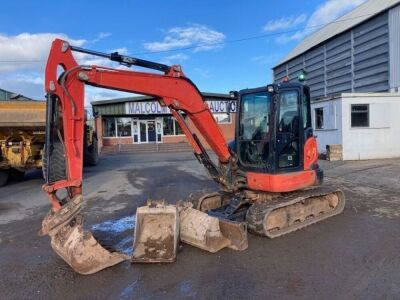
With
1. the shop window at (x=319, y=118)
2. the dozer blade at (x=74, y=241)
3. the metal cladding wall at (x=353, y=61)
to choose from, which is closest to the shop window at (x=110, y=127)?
the metal cladding wall at (x=353, y=61)

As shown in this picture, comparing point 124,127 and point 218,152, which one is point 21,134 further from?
point 124,127

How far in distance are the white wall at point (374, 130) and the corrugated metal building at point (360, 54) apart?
2065 millimetres

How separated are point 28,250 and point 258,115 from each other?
4.43 m

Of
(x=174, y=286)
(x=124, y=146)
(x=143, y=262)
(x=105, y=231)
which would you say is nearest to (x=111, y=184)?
(x=105, y=231)

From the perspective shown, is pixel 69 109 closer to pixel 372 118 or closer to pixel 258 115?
pixel 258 115

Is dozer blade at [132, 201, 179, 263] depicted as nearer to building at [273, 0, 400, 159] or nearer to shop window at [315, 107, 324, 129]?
building at [273, 0, 400, 159]

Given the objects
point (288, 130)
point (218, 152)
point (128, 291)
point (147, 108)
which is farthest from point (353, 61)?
point (128, 291)

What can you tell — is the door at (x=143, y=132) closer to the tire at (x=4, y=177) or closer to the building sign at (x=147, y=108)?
the building sign at (x=147, y=108)

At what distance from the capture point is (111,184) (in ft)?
44.0

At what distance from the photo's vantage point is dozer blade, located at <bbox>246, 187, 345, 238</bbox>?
6.52 m

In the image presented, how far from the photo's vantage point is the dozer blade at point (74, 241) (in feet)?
16.6

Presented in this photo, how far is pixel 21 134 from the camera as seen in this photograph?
12.8 metres

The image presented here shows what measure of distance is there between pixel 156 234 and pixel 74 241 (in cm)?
117

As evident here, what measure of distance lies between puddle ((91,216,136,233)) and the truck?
18.1ft
